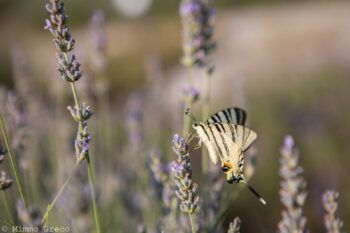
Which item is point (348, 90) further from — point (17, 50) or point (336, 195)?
point (336, 195)

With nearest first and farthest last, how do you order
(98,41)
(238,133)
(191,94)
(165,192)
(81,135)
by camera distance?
1. (81,135)
2. (238,133)
3. (165,192)
4. (191,94)
5. (98,41)

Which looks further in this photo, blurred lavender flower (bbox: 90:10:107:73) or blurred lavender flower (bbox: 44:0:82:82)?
blurred lavender flower (bbox: 90:10:107:73)

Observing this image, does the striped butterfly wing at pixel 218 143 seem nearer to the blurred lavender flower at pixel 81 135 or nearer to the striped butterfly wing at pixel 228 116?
the striped butterfly wing at pixel 228 116

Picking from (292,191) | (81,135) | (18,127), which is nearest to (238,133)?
(292,191)

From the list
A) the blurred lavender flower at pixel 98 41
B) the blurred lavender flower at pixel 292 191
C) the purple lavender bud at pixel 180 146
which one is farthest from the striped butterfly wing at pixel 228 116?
the blurred lavender flower at pixel 98 41

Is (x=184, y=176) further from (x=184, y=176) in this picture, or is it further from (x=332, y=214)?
(x=332, y=214)

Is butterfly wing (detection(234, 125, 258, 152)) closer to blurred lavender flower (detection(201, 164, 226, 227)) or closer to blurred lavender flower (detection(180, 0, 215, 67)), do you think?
blurred lavender flower (detection(201, 164, 226, 227))

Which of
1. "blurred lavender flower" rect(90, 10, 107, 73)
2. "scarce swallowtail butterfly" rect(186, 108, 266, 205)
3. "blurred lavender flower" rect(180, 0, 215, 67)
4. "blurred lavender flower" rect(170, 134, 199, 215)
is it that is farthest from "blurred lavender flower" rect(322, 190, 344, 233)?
"blurred lavender flower" rect(90, 10, 107, 73)
